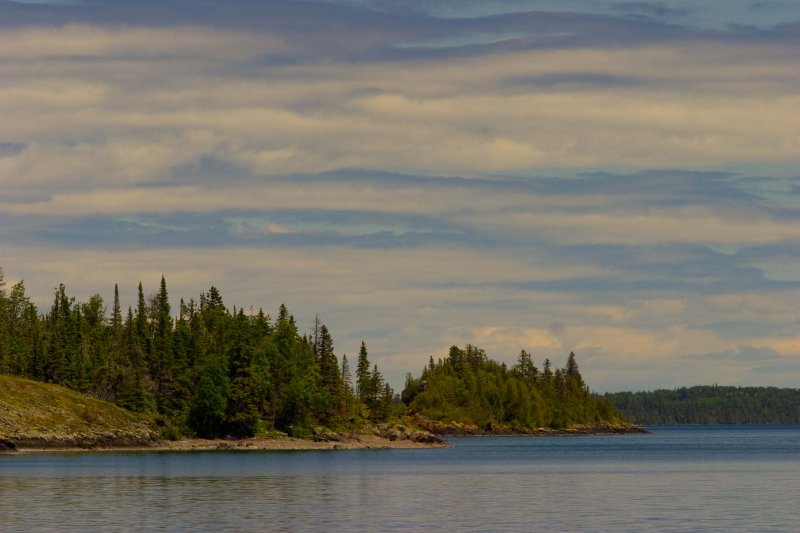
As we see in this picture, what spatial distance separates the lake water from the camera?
7275 centimetres

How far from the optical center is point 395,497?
97.6 meters

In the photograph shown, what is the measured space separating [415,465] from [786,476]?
5617 centimetres

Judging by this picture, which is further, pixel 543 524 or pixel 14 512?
pixel 14 512

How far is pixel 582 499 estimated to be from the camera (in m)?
93.5

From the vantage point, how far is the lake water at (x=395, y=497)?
7275 cm


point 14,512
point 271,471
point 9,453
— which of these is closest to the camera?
point 14,512

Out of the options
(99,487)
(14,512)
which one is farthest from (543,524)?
(99,487)

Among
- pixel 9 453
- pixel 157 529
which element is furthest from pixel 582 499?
pixel 9 453

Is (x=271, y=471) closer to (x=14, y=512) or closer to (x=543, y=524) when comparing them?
(x=14, y=512)

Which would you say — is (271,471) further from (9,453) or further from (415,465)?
(9,453)

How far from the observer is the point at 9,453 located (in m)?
193

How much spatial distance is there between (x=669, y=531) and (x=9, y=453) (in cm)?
14784

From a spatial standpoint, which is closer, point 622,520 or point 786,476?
point 622,520

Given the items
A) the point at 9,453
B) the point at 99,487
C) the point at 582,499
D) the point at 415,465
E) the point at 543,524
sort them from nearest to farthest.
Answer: the point at 543,524 < the point at 582,499 < the point at 99,487 < the point at 415,465 < the point at 9,453
